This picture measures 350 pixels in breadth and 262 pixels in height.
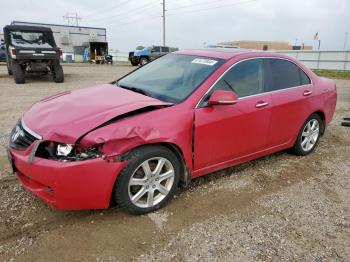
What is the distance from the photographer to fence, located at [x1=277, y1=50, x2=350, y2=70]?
2208 cm

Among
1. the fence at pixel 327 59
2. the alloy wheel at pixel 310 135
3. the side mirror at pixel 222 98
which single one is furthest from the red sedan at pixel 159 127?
the fence at pixel 327 59

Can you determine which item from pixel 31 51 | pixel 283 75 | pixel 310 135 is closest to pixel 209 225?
pixel 283 75

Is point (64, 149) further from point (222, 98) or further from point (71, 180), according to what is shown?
point (222, 98)

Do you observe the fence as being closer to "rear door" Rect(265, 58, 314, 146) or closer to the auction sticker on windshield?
"rear door" Rect(265, 58, 314, 146)

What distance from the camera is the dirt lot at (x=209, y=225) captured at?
8.71ft

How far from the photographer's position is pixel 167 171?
321 centimetres

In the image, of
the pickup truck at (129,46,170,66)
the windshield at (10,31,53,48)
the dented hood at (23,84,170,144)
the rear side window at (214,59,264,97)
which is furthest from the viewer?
the pickup truck at (129,46,170,66)

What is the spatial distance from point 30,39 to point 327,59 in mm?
19557

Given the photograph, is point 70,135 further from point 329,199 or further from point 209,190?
point 329,199

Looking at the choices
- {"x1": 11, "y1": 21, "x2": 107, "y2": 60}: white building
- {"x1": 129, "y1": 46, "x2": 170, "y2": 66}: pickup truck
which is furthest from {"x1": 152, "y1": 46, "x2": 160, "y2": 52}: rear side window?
{"x1": 11, "y1": 21, "x2": 107, "y2": 60}: white building

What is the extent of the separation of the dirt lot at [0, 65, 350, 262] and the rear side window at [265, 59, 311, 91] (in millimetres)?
1166

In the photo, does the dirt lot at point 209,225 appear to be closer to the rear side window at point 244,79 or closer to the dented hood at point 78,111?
the dented hood at point 78,111

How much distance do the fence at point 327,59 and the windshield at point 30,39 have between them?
15708 millimetres

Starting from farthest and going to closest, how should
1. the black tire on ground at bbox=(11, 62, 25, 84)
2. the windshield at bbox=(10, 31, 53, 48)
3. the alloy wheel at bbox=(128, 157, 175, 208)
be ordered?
the windshield at bbox=(10, 31, 53, 48), the black tire on ground at bbox=(11, 62, 25, 84), the alloy wheel at bbox=(128, 157, 175, 208)
